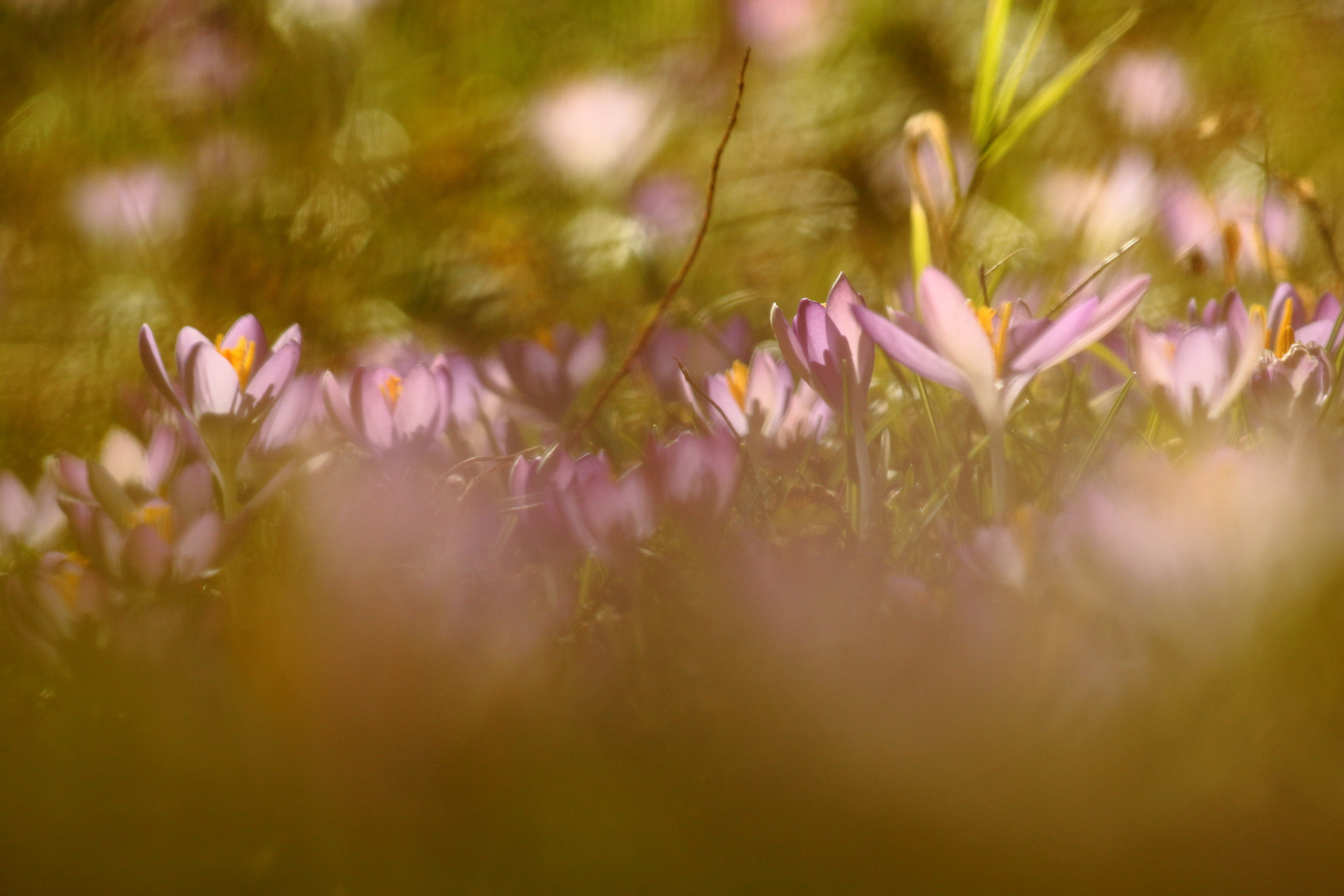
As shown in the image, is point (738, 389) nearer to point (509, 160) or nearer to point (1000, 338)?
point (1000, 338)

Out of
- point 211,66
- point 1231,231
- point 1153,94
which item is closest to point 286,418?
point 1231,231

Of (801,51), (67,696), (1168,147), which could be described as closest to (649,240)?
(801,51)

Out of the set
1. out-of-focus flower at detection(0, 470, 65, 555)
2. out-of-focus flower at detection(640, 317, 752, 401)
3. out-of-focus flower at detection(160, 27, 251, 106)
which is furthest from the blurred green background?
out-of-focus flower at detection(0, 470, 65, 555)

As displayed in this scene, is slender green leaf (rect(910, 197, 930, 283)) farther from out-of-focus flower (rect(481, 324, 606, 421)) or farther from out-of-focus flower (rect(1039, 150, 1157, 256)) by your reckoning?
out-of-focus flower (rect(1039, 150, 1157, 256))

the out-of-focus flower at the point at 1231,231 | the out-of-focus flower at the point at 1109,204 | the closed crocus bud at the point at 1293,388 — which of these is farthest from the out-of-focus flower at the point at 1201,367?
the out-of-focus flower at the point at 1109,204

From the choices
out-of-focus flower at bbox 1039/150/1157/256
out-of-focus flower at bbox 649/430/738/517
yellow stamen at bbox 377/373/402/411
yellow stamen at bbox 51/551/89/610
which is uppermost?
out-of-focus flower at bbox 1039/150/1157/256

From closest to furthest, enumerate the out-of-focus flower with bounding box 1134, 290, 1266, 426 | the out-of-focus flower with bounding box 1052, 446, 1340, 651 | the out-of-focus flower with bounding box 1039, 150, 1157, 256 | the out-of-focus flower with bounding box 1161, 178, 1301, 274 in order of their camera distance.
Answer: the out-of-focus flower with bounding box 1052, 446, 1340, 651 → the out-of-focus flower with bounding box 1134, 290, 1266, 426 → the out-of-focus flower with bounding box 1161, 178, 1301, 274 → the out-of-focus flower with bounding box 1039, 150, 1157, 256

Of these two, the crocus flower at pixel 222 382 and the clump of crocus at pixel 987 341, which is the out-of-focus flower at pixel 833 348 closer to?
the clump of crocus at pixel 987 341
